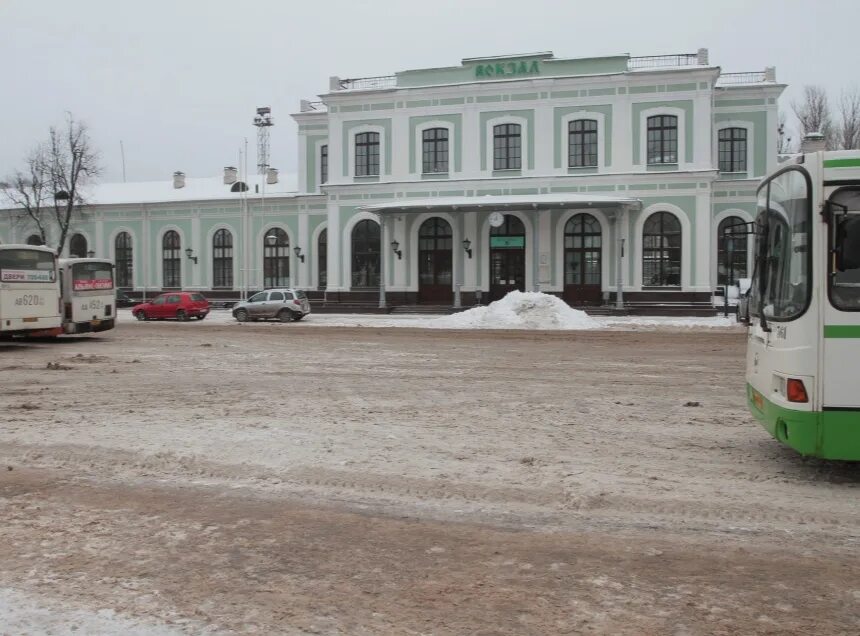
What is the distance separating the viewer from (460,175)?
38.5 meters

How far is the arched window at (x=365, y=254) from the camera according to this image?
132 ft

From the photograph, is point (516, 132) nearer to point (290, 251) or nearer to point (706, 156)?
point (706, 156)

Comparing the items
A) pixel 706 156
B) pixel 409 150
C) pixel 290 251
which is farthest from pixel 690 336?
pixel 290 251

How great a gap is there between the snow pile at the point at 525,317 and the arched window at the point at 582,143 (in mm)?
11026

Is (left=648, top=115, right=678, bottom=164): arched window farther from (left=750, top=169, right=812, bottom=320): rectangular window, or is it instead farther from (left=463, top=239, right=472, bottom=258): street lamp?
(left=750, top=169, right=812, bottom=320): rectangular window

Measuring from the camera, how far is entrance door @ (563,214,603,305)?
3650 centimetres

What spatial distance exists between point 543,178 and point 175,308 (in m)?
18.7

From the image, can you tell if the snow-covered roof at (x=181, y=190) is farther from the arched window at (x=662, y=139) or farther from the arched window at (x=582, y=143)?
the arched window at (x=662, y=139)

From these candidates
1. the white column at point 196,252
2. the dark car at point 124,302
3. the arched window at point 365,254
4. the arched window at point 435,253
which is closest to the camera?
the arched window at point 435,253

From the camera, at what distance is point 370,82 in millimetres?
40406

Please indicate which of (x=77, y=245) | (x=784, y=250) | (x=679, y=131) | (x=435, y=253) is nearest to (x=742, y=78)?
(x=679, y=131)

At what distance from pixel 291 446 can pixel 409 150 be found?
108 ft

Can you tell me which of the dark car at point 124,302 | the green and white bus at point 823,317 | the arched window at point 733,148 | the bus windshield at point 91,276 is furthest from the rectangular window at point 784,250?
the dark car at point 124,302

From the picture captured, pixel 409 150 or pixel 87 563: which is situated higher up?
pixel 409 150
